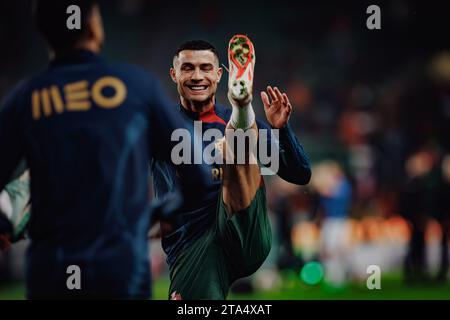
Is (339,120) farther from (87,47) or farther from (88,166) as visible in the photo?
(88,166)

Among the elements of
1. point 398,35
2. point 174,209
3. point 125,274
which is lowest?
point 125,274

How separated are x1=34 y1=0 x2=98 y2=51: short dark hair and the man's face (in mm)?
1216

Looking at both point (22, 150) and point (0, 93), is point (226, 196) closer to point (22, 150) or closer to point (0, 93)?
point (22, 150)

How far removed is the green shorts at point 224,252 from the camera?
12.5ft

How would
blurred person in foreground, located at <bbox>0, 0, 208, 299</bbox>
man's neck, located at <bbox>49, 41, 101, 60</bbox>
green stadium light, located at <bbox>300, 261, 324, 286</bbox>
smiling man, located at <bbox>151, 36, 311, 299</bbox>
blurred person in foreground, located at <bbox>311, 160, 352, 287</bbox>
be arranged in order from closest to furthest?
blurred person in foreground, located at <bbox>0, 0, 208, 299</bbox>
man's neck, located at <bbox>49, 41, 101, 60</bbox>
smiling man, located at <bbox>151, 36, 311, 299</bbox>
blurred person in foreground, located at <bbox>311, 160, 352, 287</bbox>
green stadium light, located at <bbox>300, 261, 324, 286</bbox>

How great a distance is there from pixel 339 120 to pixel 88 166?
14.5 meters

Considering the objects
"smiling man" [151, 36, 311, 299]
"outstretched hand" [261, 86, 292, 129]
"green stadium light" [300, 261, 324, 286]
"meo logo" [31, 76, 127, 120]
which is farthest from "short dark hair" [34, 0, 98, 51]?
"green stadium light" [300, 261, 324, 286]

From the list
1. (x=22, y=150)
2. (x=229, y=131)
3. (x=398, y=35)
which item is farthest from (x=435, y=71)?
(x=22, y=150)

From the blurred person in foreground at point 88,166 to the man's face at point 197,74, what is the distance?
4.09 ft

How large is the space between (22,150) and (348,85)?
48.8 feet

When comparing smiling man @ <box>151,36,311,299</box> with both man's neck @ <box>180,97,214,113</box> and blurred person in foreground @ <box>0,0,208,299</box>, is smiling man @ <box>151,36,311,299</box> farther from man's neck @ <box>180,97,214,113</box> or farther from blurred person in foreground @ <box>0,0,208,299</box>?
blurred person in foreground @ <box>0,0,208,299</box>

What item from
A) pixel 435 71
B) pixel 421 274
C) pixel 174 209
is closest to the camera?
pixel 174 209

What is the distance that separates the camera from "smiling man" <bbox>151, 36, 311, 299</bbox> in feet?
12.2

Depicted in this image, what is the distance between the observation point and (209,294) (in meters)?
3.78
